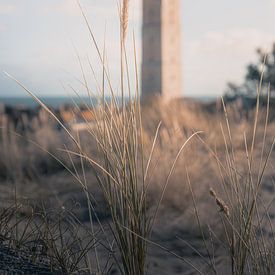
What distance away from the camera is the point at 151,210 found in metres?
3.52

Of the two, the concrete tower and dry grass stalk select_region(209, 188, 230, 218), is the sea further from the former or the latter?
the concrete tower

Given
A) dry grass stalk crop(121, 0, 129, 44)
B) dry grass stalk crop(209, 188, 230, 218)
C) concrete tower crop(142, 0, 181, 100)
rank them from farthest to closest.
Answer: concrete tower crop(142, 0, 181, 100), dry grass stalk crop(121, 0, 129, 44), dry grass stalk crop(209, 188, 230, 218)

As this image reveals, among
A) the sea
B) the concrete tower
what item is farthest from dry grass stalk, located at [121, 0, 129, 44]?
the concrete tower

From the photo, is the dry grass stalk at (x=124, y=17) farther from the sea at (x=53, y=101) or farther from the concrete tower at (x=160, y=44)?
the concrete tower at (x=160, y=44)

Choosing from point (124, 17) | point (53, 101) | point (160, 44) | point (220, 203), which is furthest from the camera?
point (53, 101)

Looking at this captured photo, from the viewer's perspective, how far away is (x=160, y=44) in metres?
12.6

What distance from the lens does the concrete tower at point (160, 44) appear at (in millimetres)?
12594

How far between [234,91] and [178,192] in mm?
10584

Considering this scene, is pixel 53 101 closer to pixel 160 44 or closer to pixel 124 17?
pixel 160 44

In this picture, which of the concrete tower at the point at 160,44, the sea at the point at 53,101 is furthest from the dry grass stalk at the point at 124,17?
the concrete tower at the point at 160,44

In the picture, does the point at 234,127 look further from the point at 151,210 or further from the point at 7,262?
the point at 7,262

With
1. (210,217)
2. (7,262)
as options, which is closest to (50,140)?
(210,217)

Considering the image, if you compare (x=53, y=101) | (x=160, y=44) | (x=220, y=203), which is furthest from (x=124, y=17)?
(x=53, y=101)

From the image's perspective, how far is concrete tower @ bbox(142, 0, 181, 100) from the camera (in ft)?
41.3
